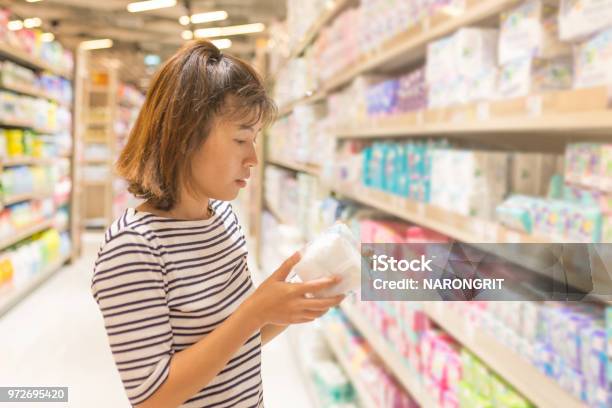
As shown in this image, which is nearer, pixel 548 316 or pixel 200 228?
pixel 200 228

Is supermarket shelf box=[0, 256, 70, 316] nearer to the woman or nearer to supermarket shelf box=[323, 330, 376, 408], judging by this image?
supermarket shelf box=[323, 330, 376, 408]

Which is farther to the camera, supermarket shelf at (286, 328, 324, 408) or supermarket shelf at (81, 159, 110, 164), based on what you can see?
supermarket shelf at (81, 159, 110, 164)

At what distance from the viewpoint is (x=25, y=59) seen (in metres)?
4.27

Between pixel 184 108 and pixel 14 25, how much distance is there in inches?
143

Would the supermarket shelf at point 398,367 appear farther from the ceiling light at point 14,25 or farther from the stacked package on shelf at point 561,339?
the ceiling light at point 14,25

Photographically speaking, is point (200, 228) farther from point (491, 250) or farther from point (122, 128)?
point (122, 128)

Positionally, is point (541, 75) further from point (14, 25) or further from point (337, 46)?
point (14, 25)

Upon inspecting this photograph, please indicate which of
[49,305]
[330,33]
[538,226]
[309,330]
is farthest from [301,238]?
[538,226]

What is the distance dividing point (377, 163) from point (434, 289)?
4.77 feet

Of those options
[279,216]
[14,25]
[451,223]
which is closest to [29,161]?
[14,25]

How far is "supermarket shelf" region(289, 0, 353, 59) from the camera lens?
9.10 ft

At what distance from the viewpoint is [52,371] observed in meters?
1.07

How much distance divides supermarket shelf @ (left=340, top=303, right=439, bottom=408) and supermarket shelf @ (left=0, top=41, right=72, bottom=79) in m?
3.05

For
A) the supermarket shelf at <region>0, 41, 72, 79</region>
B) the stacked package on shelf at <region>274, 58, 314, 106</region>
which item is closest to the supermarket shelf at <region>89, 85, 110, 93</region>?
the supermarket shelf at <region>0, 41, 72, 79</region>
